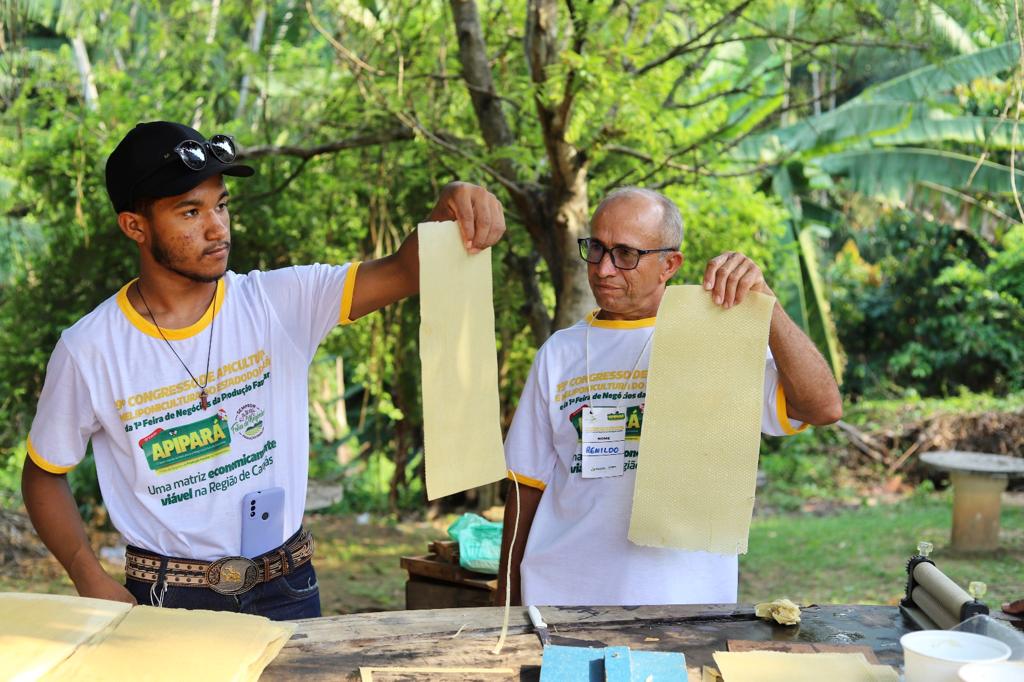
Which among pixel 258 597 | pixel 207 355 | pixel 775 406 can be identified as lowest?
pixel 258 597

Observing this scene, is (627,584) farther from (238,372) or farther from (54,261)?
(54,261)

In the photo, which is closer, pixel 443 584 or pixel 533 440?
pixel 533 440

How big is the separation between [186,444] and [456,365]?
691mm

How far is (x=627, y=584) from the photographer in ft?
8.82

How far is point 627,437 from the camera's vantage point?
272 centimetres

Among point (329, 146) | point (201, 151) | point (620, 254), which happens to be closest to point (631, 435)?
point (620, 254)

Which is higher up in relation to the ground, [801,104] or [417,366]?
[801,104]

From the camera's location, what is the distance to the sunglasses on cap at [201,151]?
8.23 ft

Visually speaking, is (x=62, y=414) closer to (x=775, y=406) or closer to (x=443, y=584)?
(x=775, y=406)

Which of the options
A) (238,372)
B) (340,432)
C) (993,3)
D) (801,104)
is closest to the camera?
(238,372)

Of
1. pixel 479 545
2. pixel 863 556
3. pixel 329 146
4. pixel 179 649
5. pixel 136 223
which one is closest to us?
pixel 179 649

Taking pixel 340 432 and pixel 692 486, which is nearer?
pixel 692 486

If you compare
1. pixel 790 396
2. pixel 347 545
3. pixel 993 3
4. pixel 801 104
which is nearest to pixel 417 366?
pixel 347 545

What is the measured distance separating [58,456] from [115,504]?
0.18m
